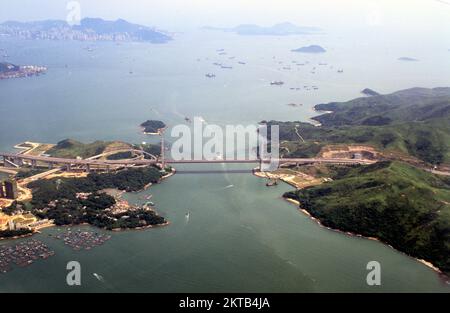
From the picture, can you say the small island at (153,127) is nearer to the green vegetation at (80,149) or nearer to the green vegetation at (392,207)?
the green vegetation at (80,149)

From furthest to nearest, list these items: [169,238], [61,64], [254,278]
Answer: [61,64] → [169,238] → [254,278]

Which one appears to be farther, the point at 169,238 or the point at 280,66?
the point at 280,66

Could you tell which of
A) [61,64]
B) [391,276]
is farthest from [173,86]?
[391,276]

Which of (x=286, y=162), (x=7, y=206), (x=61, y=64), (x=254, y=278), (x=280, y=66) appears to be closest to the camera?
(x=254, y=278)

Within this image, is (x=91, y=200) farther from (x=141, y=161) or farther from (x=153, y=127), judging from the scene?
(x=153, y=127)

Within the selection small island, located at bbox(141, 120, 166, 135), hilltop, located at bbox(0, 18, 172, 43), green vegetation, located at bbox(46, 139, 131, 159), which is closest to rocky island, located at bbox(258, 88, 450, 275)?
small island, located at bbox(141, 120, 166, 135)

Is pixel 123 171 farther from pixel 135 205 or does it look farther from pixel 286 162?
pixel 286 162
